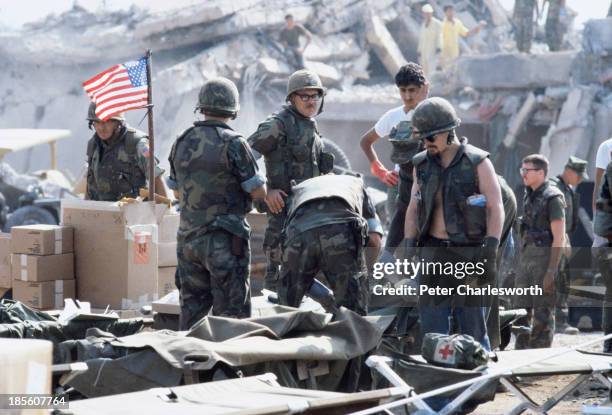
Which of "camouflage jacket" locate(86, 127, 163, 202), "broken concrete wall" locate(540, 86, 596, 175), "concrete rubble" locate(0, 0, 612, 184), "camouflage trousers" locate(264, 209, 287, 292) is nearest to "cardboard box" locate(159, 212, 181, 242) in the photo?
"camouflage jacket" locate(86, 127, 163, 202)

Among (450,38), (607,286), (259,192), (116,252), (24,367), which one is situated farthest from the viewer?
(450,38)

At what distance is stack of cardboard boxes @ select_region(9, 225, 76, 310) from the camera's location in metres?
9.11

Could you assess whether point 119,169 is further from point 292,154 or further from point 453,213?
point 453,213

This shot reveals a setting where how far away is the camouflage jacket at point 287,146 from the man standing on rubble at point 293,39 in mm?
15891

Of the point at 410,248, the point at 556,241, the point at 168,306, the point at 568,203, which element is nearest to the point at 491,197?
the point at 410,248

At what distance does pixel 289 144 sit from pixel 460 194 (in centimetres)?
185

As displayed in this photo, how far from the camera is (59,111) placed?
25672 mm

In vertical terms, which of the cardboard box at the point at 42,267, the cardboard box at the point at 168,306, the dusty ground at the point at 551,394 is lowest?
the dusty ground at the point at 551,394

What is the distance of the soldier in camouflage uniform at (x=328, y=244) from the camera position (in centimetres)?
749

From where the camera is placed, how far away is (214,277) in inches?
304

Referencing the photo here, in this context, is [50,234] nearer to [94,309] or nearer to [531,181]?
[94,309]

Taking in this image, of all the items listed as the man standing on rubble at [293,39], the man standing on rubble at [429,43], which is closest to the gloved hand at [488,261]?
the man standing on rubble at [429,43]

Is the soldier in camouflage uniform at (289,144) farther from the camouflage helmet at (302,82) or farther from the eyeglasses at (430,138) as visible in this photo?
the eyeglasses at (430,138)

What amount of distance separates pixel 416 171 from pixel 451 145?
0.28m
